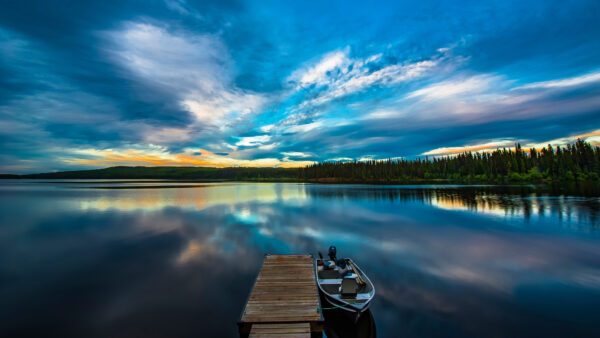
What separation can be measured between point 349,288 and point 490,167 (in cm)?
16541

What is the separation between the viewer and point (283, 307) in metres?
8.82

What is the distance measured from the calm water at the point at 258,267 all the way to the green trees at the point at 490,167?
112491mm

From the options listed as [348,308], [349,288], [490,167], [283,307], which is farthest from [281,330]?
[490,167]

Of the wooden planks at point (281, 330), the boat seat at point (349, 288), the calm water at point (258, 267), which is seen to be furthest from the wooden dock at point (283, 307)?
the calm water at point (258, 267)

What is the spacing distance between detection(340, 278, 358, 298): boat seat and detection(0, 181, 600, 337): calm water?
5.66 feet

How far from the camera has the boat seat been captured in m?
9.27

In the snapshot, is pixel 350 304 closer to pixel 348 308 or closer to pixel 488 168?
pixel 348 308

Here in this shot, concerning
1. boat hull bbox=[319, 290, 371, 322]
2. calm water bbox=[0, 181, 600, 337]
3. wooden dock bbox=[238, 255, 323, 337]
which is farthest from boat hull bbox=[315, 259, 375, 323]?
calm water bbox=[0, 181, 600, 337]

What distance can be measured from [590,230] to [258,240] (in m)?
34.7

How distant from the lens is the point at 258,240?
22.2 metres

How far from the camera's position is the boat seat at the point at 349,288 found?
927 cm

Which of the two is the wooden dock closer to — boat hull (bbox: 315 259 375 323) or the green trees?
boat hull (bbox: 315 259 375 323)

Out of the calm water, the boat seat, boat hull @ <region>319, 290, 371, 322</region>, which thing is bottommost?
the calm water

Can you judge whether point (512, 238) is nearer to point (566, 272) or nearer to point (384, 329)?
point (566, 272)
